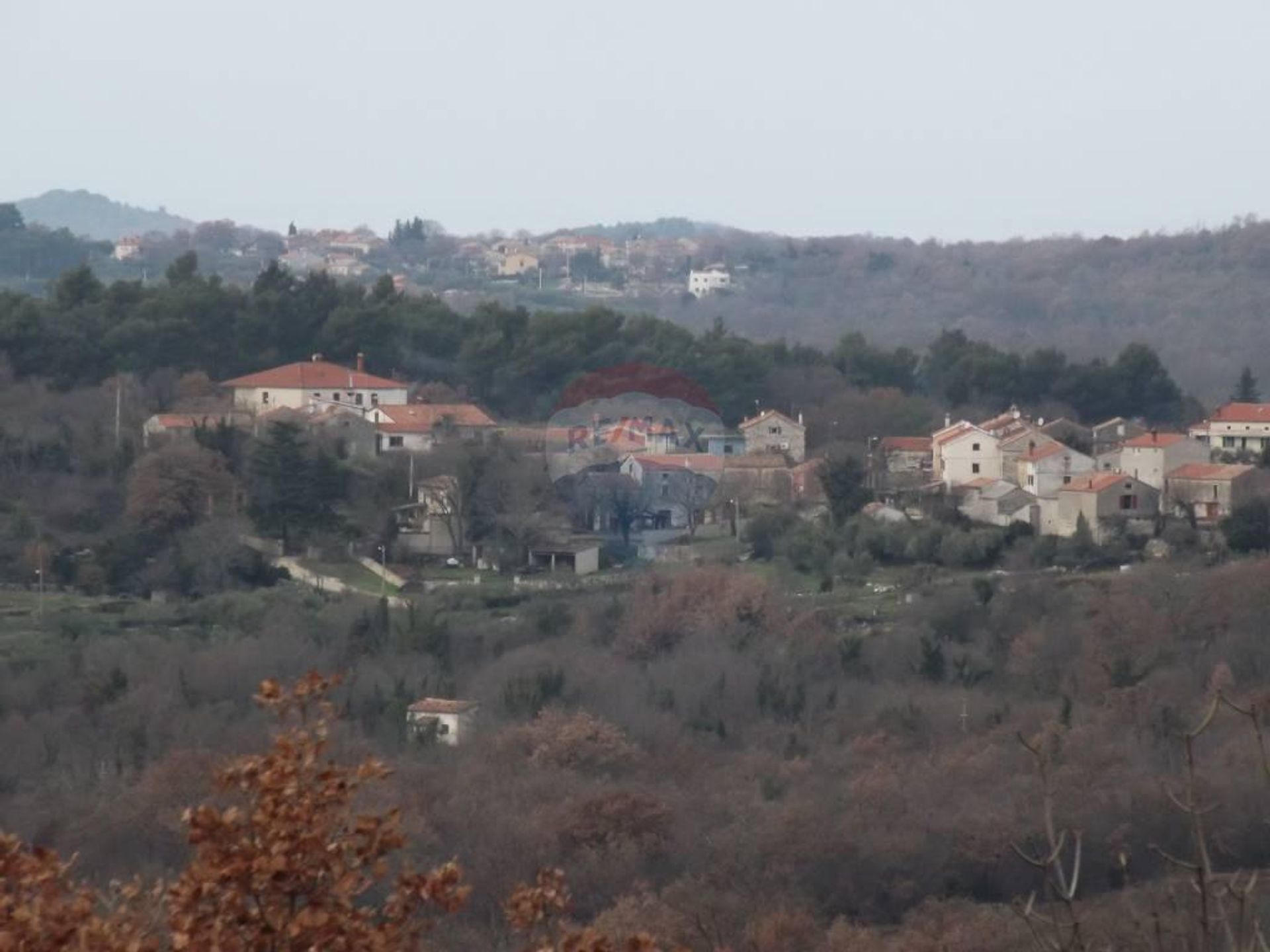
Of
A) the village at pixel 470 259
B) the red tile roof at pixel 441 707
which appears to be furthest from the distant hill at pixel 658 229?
the red tile roof at pixel 441 707

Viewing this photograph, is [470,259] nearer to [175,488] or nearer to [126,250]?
[126,250]

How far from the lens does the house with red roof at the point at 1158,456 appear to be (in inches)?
Answer: 867

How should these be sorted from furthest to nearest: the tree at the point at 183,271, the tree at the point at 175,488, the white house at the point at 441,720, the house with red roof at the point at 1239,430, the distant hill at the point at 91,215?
the distant hill at the point at 91,215, the tree at the point at 183,271, the house with red roof at the point at 1239,430, the tree at the point at 175,488, the white house at the point at 441,720

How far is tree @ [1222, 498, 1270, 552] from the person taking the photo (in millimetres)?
19688

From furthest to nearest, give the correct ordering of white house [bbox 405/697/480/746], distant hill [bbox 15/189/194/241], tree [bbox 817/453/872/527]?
distant hill [bbox 15/189/194/241] → tree [bbox 817/453/872/527] → white house [bbox 405/697/480/746]

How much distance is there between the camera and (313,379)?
82.8 ft

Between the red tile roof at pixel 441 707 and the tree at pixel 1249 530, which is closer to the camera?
the red tile roof at pixel 441 707

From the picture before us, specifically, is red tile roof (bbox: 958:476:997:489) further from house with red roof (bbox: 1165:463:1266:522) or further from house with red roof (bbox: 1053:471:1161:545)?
house with red roof (bbox: 1165:463:1266:522)

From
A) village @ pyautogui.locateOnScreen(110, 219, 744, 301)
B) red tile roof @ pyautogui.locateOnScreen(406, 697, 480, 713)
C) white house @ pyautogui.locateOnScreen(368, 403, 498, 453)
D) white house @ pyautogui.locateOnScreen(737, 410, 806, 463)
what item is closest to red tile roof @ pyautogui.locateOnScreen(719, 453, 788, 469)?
white house @ pyautogui.locateOnScreen(737, 410, 806, 463)

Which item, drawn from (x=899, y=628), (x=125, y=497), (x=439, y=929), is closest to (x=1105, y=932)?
(x=439, y=929)

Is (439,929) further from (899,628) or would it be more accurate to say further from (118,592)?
(118,592)

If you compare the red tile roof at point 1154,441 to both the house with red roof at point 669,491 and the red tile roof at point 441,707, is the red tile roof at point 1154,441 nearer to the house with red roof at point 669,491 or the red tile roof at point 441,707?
the house with red roof at point 669,491

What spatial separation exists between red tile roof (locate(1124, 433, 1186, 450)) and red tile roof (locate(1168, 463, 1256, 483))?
0.34m

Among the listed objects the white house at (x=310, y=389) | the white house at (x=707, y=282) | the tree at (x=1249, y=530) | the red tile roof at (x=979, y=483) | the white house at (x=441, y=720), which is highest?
the white house at (x=707, y=282)
